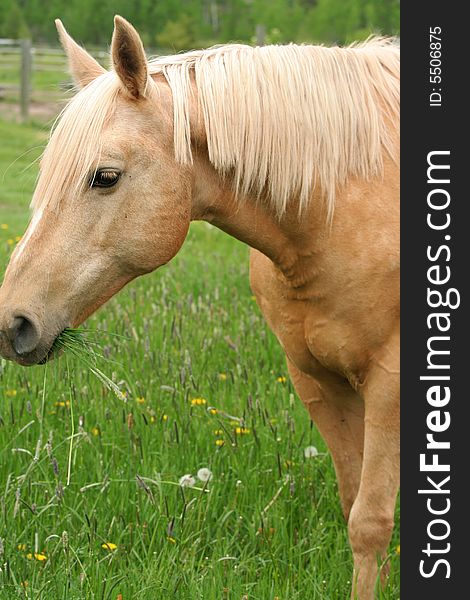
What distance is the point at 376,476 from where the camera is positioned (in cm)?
306

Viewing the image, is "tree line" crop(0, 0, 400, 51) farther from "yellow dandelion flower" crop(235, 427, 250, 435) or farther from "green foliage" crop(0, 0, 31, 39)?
"yellow dandelion flower" crop(235, 427, 250, 435)

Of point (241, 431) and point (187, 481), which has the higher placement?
point (241, 431)

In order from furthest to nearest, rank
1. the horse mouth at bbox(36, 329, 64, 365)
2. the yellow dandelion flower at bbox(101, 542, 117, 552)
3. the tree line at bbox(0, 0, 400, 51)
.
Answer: the tree line at bbox(0, 0, 400, 51) → the yellow dandelion flower at bbox(101, 542, 117, 552) → the horse mouth at bbox(36, 329, 64, 365)

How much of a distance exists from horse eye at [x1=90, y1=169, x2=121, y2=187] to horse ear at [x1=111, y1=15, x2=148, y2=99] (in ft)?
0.80

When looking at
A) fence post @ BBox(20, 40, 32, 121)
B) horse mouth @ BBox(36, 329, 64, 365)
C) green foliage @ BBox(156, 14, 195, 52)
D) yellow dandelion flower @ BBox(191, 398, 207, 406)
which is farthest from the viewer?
green foliage @ BBox(156, 14, 195, 52)

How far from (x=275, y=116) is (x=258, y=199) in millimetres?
270

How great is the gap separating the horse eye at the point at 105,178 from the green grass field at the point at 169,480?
52 cm

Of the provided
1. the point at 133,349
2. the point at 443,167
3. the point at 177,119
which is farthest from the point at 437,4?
the point at 133,349

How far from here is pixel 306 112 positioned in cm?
294

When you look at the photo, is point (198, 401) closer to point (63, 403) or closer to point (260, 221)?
point (63, 403)

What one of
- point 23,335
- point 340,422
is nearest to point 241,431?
point 340,422

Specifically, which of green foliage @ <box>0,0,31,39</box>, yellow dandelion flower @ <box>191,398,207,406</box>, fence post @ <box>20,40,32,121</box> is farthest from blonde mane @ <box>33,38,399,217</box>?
green foliage @ <box>0,0,31,39</box>

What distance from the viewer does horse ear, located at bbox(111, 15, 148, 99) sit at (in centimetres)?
257

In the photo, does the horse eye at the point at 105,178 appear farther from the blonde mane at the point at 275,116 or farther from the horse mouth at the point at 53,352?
the horse mouth at the point at 53,352
